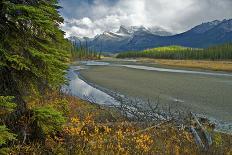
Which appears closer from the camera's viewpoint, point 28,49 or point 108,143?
point 28,49

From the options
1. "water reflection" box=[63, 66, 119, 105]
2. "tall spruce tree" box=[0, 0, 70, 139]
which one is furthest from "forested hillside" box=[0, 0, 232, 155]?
"water reflection" box=[63, 66, 119, 105]

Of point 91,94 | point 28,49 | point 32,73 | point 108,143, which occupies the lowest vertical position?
point 91,94

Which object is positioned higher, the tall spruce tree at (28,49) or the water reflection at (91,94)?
the tall spruce tree at (28,49)

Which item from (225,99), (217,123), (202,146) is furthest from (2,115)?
(225,99)

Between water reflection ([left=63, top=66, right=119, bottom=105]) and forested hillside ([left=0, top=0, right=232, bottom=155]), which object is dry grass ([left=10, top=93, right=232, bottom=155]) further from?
water reflection ([left=63, top=66, right=119, bottom=105])

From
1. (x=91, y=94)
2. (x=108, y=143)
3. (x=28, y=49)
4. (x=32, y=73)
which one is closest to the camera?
(x=28, y=49)

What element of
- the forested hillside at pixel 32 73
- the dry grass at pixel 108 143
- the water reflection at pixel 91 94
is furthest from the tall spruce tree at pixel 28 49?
the water reflection at pixel 91 94

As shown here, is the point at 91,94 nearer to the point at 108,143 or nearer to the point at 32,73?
the point at 108,143

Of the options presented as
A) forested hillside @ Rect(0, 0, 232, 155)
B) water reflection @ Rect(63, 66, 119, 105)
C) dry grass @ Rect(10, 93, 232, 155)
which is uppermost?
forested hillside @ Rect(0, 0, 232, 155)

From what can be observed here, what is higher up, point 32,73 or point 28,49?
point 28,49

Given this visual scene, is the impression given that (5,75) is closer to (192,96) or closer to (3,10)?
(3,10)

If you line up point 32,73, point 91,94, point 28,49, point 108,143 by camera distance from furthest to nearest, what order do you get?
point 91,94 → point 108,143 → point 32,73 → point 28,49

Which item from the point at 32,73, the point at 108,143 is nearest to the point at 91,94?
the point at 108,143

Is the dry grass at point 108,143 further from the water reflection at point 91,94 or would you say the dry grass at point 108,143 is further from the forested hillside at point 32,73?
the water reflection at point 91,94
